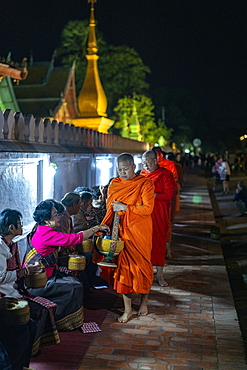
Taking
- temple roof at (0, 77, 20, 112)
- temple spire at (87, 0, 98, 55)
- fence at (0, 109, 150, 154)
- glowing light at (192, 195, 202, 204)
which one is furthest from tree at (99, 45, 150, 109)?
fence at (0, 109, 150, 154)

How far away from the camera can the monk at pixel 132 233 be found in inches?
187

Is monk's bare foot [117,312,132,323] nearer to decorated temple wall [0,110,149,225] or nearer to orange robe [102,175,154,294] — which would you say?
orange robe [102,175,154,294]

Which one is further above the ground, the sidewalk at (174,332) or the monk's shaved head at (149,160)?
the monk's shaved head at (149,160)

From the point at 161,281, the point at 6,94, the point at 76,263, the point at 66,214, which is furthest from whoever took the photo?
the point at 6,94

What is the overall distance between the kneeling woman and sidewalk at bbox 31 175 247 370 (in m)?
0.24

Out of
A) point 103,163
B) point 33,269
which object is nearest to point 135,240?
point 33,269

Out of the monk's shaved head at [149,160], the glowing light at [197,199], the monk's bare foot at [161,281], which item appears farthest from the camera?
the glowing light at [197,199]

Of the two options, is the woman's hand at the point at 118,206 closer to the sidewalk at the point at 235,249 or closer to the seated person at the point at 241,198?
the sidewalk at the point at 235,249

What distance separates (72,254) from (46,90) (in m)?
14.8

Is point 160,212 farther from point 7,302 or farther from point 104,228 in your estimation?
point 7,302

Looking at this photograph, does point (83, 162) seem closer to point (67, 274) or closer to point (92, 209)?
point (92, 209)

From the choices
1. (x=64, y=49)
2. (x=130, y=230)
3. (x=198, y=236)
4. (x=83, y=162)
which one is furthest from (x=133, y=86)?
(x=130, y=230)

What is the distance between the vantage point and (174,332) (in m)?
4.50

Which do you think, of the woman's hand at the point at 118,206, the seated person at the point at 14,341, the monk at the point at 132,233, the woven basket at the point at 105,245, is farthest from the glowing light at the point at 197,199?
the seated person at the point at 14,341
